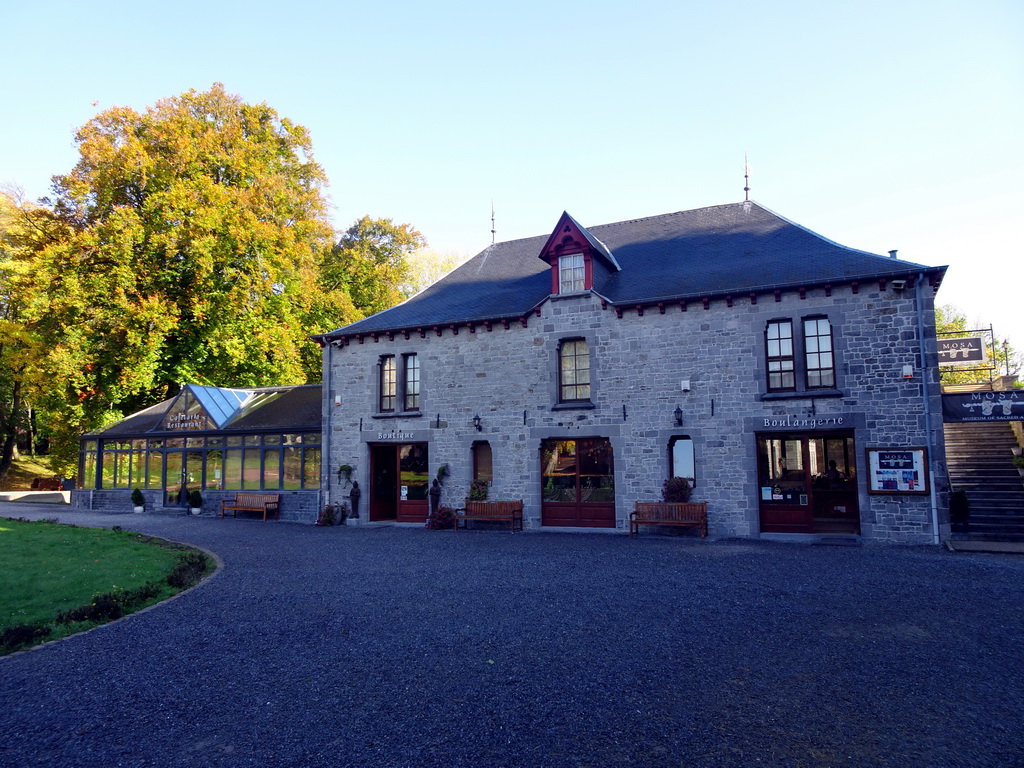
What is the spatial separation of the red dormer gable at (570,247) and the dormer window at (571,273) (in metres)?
0.05

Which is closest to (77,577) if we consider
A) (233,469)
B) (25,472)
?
(233,469)

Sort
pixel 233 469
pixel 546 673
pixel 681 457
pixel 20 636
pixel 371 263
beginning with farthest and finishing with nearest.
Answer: pixel 371 263 < pixel 233 469 < pixel 681 457 < pixel 20 636 < pixel 546 673

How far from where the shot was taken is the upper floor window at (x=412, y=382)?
18797 millimetres

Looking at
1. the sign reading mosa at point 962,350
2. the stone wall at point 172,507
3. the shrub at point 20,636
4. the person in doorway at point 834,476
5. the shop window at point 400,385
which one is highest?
the sign reading mosa at point 962,350

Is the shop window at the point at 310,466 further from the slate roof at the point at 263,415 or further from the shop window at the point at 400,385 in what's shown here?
the shop window at the point at 400,385

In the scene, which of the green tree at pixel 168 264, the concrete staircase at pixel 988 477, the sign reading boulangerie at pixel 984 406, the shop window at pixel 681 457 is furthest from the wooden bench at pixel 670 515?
the green tree at pixel 168 264

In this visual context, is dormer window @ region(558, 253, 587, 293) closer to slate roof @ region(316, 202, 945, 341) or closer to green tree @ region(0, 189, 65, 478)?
slate roof @ region(316, 202, 945, 341)

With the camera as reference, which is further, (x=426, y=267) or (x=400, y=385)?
(x=426, y=267)

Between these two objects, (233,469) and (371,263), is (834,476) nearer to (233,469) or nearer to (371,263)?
(233,469)

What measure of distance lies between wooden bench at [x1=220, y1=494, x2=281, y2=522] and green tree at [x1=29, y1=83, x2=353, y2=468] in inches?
243

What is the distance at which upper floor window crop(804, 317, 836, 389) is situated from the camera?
1438 cm

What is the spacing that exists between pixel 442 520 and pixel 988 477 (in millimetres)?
13321

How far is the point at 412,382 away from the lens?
18891mm

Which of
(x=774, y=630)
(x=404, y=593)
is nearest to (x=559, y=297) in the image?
(x=404, y=593)
